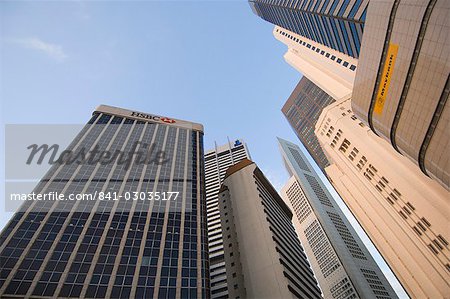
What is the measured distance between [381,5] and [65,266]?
67140mm

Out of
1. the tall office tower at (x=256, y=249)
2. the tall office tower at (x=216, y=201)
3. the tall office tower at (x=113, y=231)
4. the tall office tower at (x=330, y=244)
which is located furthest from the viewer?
the tall office tower at (x=330, y=244)

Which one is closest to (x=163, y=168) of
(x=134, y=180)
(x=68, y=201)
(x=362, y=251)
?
(x=134, y=180)

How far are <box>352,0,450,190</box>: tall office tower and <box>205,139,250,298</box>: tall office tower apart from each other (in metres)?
48.1

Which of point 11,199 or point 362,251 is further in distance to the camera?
point 362,251

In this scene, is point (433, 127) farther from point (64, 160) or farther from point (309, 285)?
point (64, 160)

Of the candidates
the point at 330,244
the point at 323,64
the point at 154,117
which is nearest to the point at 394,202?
the point at 154,117

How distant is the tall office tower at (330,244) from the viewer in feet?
395

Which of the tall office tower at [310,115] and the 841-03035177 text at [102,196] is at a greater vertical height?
the tall office tower at [310,115]

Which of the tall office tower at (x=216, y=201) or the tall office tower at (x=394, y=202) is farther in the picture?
the tall office tower at (x=216, y=201)

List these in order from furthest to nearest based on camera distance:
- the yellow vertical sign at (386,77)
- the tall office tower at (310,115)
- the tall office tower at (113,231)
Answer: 1. the tall office tower at (310,115)
2. the yellow vertical sign at (386,77)
3. the tall office tower at (113,231)

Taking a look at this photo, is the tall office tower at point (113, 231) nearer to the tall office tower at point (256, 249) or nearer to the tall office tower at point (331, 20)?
the tall office tower at point (256, 249)

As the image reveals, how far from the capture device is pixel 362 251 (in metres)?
147

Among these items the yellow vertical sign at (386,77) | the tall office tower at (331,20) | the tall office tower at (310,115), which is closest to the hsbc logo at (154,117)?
the tall office tower at (331,20)

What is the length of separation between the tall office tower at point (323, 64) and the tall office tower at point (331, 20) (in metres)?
13.8
